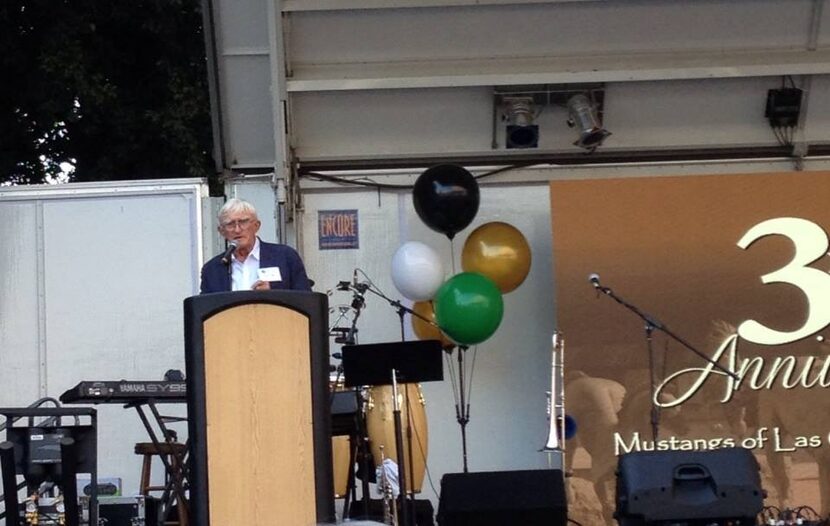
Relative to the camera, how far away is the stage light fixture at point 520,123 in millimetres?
8062

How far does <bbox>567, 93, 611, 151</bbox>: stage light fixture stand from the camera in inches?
314

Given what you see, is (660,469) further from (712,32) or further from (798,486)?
(712,32)

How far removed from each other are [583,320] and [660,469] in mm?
2701

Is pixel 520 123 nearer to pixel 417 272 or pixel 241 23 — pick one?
pixel 417 272

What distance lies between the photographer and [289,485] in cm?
466

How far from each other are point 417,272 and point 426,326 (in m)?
0.41

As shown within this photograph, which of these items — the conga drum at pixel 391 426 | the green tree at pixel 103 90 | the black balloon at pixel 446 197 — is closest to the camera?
the conga drum at pixel 391 426

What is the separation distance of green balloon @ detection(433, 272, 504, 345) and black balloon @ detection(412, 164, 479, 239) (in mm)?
334

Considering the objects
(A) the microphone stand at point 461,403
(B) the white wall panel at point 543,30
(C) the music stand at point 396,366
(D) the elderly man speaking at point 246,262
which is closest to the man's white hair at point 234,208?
(D) the elderly man speaking at point 246,262

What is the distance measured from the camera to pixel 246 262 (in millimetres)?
5766

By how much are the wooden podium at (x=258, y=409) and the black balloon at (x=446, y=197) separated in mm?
2790

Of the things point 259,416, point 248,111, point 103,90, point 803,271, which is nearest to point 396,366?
point 259,416

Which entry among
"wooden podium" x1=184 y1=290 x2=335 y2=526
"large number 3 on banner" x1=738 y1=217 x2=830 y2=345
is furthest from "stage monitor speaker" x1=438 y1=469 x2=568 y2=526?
"large number 3 on banner" x1=738 y1=217 x2=830 y2=345

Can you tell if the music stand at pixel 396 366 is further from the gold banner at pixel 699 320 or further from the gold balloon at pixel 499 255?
the gold banner at pixel 699 320
